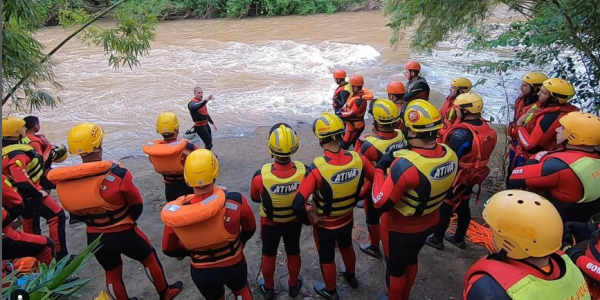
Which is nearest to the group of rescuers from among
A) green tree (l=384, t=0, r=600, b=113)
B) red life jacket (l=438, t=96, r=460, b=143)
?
red life jacket (l=438, t=96, r=460, b=143)

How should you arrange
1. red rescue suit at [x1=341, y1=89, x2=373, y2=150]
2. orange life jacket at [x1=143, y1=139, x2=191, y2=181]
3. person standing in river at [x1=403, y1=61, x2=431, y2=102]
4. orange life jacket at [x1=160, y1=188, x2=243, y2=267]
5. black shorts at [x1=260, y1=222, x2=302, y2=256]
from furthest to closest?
red rescue suit at [x1=341, y1=89, x2=373, y2=150] < person standing in river at [x1=403, y1=61, x2=431, y2=102] < orange life jacket at [x1=143, y1=139, x2=191, y2=181] < black shorts at [x1=260, y1=222, x2=302, y2=256] < orange life jacket at [x1=160, y1=188, x2=243, y2=267]

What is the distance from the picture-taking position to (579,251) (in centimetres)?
260

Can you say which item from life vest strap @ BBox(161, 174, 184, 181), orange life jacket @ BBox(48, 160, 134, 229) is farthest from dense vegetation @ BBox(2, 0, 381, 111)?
life vest strap @ BBox(161, 174, 184, 181)

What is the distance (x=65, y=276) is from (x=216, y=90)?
12.4 m

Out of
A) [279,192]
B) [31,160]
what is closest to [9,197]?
[31,160]

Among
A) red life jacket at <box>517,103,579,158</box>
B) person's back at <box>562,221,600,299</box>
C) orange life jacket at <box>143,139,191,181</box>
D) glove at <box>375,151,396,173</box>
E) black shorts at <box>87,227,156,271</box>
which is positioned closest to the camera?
person's back at <box>562,221,600,299</box>

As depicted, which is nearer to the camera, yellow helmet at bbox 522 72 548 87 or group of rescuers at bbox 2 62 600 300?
group of rescuers at bbox 2 62 600 300

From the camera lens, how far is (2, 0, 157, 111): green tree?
4059 millimetres

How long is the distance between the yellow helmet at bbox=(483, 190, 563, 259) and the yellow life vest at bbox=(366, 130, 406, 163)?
95.4 inches

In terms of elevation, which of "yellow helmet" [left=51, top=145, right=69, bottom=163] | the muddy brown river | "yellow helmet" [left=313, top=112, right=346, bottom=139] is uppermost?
"yellow helmet" [left=313, top=112, right=346, bottom=139]

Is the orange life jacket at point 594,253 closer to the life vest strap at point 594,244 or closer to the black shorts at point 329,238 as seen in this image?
the life vest strap at point 594,244

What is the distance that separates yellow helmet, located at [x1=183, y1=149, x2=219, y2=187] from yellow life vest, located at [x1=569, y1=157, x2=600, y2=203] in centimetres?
274

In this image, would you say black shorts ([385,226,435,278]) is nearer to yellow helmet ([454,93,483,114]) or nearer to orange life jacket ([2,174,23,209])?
yellow helmet ([454,93,483,114])

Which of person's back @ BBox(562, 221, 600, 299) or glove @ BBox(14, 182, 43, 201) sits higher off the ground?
person's back @ BBox(562, 221, 600, 299)
